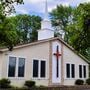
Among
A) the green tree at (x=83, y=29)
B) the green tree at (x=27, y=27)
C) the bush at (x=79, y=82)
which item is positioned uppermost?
the green tree at (x=27, y=27)

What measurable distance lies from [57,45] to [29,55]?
16.4ft

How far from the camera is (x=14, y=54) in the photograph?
25.9 m

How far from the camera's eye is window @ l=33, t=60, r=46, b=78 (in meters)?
27.7

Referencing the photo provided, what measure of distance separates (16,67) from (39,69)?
3.12 meters

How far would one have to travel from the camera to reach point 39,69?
2808 cm

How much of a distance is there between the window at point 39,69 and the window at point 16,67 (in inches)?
63.9

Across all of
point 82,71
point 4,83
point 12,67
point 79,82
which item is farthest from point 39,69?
point 82,71

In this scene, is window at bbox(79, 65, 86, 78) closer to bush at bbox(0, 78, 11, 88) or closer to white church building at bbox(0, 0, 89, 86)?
white church building at bbox(0, 0, 89, 86)

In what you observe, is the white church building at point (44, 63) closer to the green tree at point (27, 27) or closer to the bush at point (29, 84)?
the bush at point (29, 84)

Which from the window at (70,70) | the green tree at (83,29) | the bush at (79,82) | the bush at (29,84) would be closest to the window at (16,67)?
the bush at (29,84)

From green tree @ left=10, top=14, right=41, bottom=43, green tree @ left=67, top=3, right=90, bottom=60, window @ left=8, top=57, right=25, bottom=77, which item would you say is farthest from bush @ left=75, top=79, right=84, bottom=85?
green tree @ left=10, top=14, right=41, bottom=43

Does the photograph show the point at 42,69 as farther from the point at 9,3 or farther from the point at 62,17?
the point at 62,17

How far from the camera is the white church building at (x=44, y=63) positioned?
25.6 metres

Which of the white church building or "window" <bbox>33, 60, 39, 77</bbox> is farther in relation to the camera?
"window" <bbox>33, 60, 39, 77</bbox>
